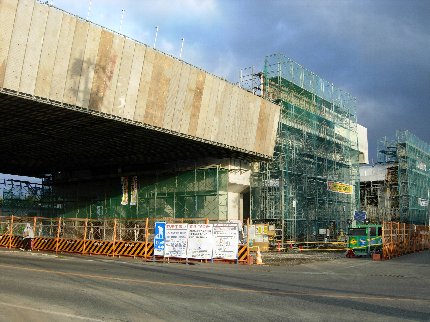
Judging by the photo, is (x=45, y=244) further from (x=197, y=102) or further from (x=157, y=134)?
(x=197, y=102)

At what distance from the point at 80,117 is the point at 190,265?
11.7m

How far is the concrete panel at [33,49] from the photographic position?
22.3 m

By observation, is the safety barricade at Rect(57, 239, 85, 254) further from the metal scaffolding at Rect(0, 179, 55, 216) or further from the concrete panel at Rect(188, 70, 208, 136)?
the metal scaffolding at Rect(0, 179, 55, 216)

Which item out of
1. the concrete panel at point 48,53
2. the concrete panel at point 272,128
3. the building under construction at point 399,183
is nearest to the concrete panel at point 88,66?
the concrete panel at point 48,53

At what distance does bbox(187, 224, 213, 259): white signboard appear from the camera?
74.8 feet

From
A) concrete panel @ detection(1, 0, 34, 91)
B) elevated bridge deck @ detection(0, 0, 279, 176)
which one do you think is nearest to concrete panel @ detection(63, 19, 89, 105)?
elevated bridge deck @ detection(0, 0, 279, 176)

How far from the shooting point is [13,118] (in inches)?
1122

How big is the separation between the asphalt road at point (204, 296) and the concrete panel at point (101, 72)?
1105 centimetres

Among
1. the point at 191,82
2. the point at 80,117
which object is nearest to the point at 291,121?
the point at 191,82

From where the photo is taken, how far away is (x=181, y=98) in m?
30.2

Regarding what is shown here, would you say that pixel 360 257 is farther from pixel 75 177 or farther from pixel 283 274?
pixel 75 177

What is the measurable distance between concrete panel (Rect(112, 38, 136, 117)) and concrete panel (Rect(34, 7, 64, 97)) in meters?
4.02

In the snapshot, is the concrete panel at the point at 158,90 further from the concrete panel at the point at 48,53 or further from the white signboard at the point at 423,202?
the white signboard at the point at 423,202

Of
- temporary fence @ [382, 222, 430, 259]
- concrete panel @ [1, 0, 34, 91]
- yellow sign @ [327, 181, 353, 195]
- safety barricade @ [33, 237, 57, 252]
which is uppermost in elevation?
concrete panel @ [1, 0, 34, 91]
